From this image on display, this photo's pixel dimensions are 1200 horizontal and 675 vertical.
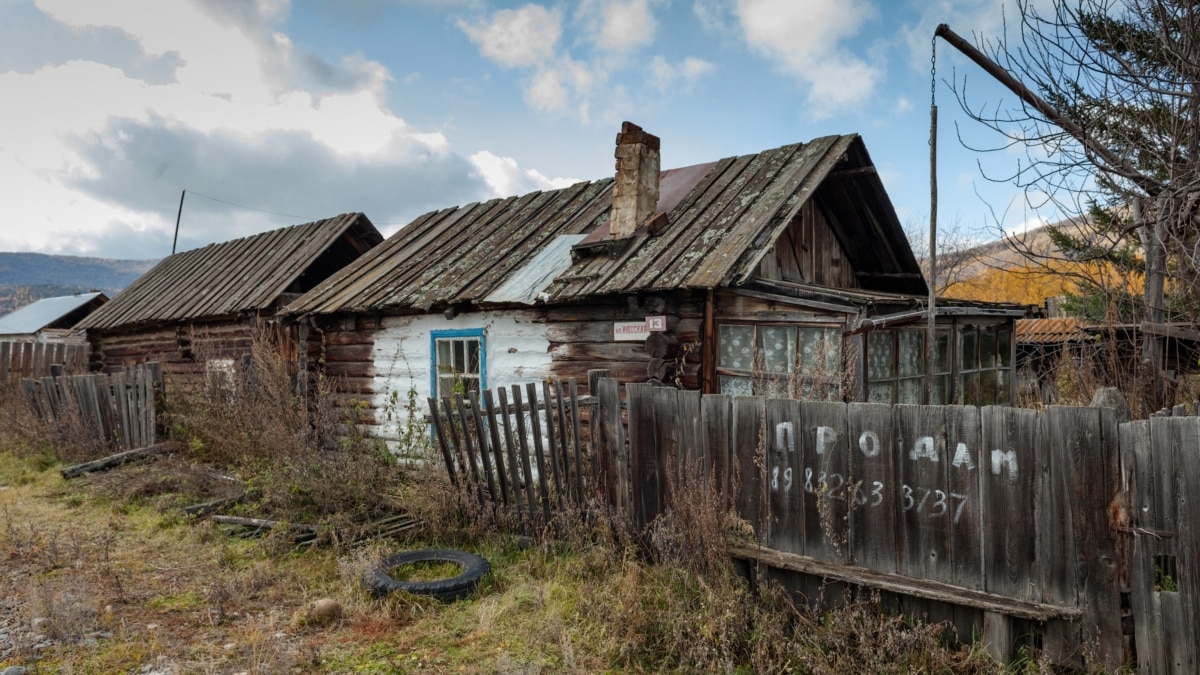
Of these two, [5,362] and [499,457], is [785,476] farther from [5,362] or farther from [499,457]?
[5,362]

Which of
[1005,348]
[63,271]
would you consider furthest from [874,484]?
[63,271]

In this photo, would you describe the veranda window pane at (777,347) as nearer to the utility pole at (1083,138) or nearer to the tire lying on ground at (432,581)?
the utility pole at (1083,138)

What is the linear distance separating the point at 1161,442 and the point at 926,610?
1489mm

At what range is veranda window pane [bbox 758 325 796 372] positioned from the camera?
25.3ft

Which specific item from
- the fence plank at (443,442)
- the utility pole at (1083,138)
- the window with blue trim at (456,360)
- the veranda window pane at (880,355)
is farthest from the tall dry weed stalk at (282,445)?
the utility pole at (1083,138)

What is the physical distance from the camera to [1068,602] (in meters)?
3.64

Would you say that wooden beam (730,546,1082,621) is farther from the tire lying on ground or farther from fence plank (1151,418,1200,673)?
the tire lying on ground

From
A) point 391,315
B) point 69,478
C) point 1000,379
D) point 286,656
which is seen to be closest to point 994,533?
point 286,656

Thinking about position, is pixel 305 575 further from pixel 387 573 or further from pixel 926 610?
pixel 926 610

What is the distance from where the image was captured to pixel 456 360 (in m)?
9.92

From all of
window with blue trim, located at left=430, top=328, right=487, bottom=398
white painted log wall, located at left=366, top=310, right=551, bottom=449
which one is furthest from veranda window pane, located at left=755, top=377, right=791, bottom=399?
window with blue trim, located at left=430, top=328, right=487, bottom=398

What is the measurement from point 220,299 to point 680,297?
11390 mm

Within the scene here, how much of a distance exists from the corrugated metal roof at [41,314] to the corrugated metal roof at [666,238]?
26534mm

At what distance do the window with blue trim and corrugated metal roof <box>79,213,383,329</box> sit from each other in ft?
17.0
